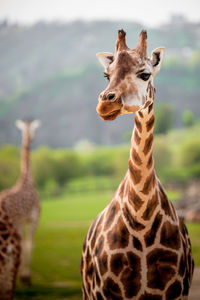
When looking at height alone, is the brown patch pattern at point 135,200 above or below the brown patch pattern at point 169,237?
above

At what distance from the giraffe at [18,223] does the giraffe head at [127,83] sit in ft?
7.42

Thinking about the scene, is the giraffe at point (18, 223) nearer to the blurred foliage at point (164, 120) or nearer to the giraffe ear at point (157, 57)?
the giraffe ear at point (157, 57)

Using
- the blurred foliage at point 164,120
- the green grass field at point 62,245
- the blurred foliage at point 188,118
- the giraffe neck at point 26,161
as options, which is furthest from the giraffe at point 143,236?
the blurred foliage at point 188,118

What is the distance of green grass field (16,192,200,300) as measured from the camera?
5.12m

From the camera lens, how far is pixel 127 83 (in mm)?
1814

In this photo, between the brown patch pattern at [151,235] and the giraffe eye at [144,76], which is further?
the brown patch pattern at [151,235]

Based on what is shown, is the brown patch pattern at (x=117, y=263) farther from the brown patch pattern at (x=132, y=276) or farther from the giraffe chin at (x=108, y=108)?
the giraffe chin at (x=108, y=108)

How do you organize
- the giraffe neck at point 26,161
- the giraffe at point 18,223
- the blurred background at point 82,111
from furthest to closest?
the blurred background at point 82,111 → the giraffe neck at point 26,161 → the giraffe at point 18,223

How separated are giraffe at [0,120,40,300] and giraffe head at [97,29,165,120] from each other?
2261 millimetres

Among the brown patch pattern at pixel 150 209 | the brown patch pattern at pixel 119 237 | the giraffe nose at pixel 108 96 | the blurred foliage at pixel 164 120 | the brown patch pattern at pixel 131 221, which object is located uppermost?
the blurred foliage at pixel 164 120

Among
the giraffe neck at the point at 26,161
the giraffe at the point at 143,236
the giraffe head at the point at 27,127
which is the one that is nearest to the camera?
the giraffe at the point at 143,236

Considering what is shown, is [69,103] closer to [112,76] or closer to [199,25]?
[199,25]

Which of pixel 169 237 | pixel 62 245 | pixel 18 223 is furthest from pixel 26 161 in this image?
pixel 169 237

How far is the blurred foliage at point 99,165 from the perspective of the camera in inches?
570
